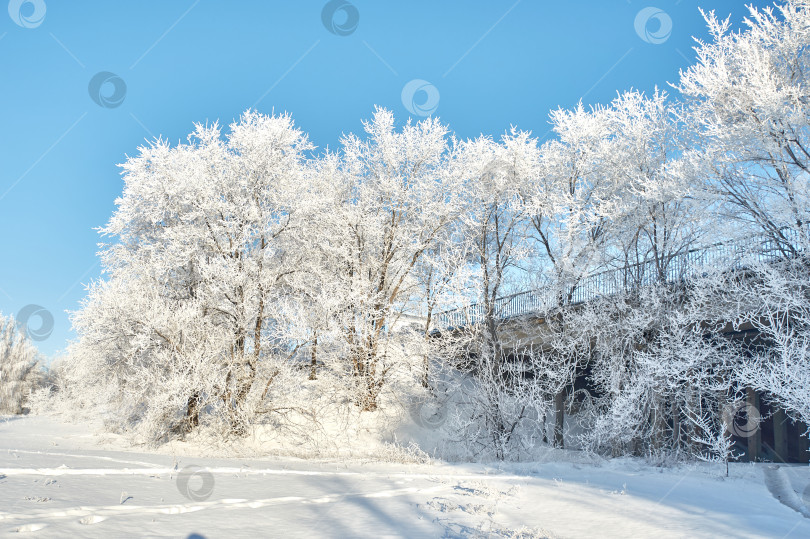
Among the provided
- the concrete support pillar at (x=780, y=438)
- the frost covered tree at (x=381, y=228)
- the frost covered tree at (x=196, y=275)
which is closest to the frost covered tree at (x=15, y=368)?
the frost covered tree at (x=196, y=275)

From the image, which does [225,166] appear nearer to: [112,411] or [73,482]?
[112,411]

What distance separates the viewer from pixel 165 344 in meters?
17.5

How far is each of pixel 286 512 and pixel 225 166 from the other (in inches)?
623

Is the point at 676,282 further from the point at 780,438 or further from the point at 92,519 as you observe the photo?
the point at 92,519

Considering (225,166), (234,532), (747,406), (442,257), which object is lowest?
(234,532)

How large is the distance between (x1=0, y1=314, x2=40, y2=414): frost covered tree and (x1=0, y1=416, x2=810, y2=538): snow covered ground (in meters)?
35.7

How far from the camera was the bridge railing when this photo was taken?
1475cm

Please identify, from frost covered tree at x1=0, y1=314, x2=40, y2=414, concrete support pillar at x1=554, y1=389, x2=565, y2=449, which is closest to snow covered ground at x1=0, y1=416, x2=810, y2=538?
concrete support pillar at x1=554, y1=389, x2=565, y2=449

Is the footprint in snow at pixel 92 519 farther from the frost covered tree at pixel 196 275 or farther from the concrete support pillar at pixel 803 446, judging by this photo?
the concrete support pillar at pixel 803 446

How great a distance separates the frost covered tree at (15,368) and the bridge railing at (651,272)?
3224cm

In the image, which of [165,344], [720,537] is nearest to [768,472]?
[720,537]

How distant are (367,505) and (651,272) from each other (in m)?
14.7

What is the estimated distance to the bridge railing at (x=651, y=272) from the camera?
14.8 meters

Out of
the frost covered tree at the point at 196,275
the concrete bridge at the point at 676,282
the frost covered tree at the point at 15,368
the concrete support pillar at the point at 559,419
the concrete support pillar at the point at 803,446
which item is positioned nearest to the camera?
the concrete bridge at the point at 676,282
